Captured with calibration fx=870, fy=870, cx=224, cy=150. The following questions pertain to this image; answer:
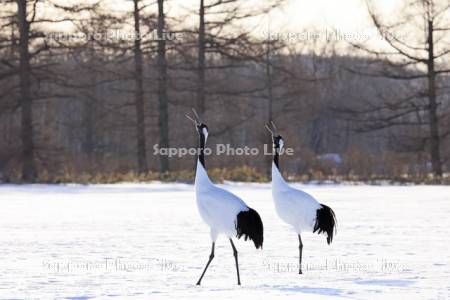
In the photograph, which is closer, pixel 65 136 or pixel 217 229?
pixel 217 229

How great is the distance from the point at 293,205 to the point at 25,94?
19.9 m

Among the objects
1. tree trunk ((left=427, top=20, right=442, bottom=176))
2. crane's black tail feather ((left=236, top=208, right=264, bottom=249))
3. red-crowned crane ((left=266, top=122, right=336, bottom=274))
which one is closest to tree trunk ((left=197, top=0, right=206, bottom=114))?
tree trunk ((left=427, top=20, right=442, bottom=176))

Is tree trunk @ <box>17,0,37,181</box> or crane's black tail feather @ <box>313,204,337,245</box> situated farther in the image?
tree trunk @ <box>17,0,37,181</box>

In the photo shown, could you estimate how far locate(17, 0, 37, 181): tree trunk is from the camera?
27.9 metres

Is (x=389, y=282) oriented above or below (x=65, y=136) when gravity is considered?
below

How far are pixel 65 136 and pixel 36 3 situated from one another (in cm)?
3826

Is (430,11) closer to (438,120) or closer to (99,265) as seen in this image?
(438,120)

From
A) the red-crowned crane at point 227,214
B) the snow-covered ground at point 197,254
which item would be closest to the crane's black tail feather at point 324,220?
the snow-covered ground at point 197,254

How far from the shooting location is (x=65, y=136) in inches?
2594

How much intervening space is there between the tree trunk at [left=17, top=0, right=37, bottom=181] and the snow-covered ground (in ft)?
28.5

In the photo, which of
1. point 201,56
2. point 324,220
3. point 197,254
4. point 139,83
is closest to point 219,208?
point 324,220

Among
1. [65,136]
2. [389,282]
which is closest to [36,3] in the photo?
[389,282]

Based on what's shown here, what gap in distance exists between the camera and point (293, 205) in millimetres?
10188

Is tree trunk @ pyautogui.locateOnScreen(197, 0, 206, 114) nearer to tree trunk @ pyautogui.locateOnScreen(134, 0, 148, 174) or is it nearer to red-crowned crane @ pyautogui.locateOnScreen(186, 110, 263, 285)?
tree trunk @ pyautogui.locateOnScreen(134, 0, 148, 174)
